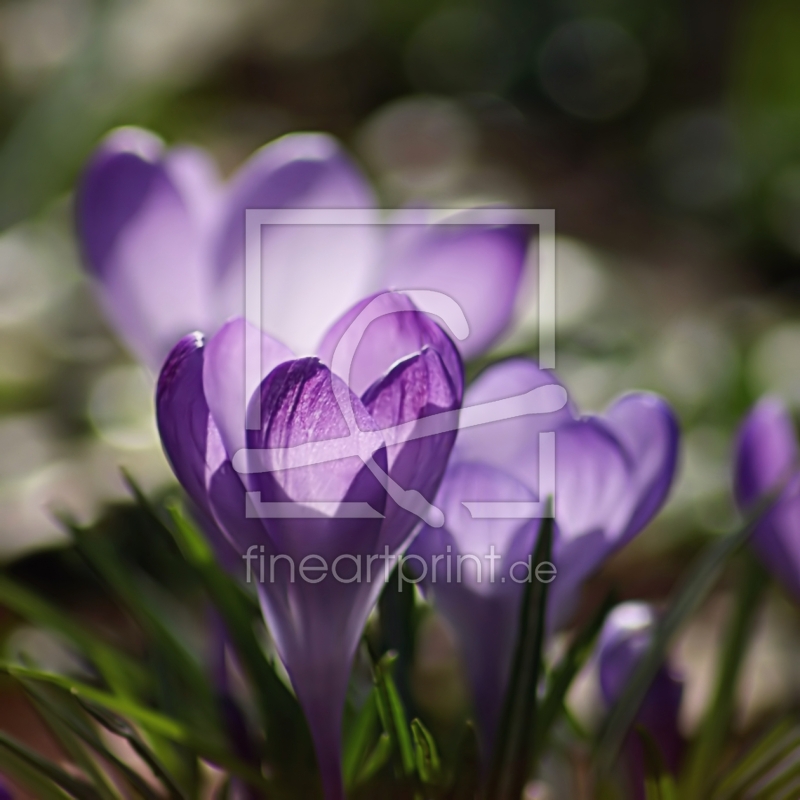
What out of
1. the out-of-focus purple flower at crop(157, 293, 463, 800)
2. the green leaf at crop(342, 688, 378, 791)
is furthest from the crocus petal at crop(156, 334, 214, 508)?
the green leaf at crop(342, 688, 378, 791)

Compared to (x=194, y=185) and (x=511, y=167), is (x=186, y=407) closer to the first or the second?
(x=194, y=185)

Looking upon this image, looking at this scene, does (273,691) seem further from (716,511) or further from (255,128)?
(255,128)

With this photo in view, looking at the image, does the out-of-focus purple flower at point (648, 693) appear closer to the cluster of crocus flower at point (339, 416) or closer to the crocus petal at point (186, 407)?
the cluster of crocus flower at point (339, 416)

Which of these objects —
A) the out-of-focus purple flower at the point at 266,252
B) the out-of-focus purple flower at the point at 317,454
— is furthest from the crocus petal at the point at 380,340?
the out-of-focus purple flower at the point at 266,252

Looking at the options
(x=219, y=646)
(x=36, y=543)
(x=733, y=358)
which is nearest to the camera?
Answer: (x=219, y=646)

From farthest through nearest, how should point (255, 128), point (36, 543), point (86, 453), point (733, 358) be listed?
point (255, 128) < point (733, 358) < point (86, 453) < point (36, 543)

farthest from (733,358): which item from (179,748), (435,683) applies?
(179,748)

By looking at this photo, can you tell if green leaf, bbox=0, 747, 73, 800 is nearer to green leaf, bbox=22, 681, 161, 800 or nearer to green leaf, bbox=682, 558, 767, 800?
green leaf, bbox=22, 681, 161, 800
